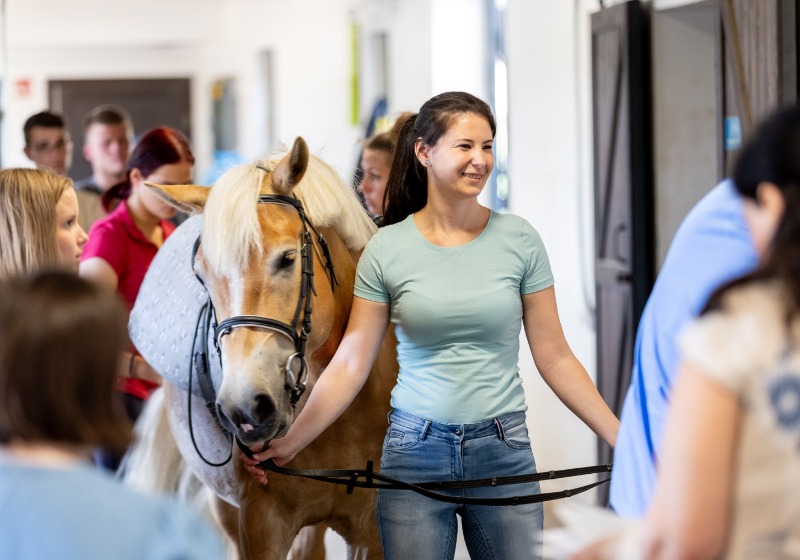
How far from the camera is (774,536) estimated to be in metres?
1.29

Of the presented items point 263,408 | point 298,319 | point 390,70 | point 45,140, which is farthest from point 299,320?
point 390,70

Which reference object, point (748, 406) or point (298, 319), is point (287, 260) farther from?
point (748, 406)

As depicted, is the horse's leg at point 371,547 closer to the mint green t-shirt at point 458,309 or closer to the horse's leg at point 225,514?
the horse's leg at point 225,514

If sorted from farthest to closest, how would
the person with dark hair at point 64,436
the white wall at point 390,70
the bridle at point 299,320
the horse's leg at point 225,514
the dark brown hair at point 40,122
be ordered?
the white wall at point 390,70
the dark brown hair at point 40,122
the horse's leg at point 225,514
the bridle at point 299,320
the person with dark hair at point 64,436

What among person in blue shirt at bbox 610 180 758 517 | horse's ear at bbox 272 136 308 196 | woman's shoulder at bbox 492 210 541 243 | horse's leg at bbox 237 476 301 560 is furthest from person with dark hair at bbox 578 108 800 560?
horse's leg at bbox 237 476 301 560

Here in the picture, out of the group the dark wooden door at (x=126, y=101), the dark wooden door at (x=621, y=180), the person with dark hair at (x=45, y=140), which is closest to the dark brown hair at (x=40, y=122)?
the person with dark hair at (x=45, y=140)

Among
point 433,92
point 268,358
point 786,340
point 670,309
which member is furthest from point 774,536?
point 433,92

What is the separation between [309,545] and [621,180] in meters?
2.30

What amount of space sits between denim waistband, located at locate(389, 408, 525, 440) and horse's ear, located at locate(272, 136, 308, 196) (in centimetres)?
58

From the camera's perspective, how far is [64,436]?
123cm

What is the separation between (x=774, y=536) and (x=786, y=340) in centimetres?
23

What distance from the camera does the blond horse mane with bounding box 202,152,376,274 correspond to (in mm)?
2330

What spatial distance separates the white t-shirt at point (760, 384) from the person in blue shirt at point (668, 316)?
38cm

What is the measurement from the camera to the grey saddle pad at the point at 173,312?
114 inches
